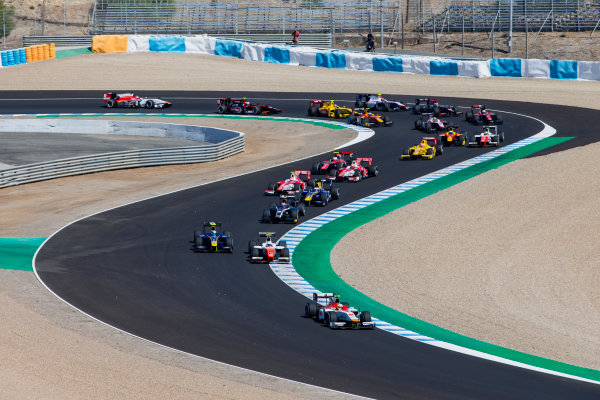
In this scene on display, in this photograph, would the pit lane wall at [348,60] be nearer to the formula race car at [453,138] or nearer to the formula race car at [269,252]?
the formula race car at [453,138]

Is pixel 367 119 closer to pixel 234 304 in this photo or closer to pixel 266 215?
pixel 266 215

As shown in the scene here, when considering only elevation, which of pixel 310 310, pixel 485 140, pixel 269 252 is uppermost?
pixel 485 140

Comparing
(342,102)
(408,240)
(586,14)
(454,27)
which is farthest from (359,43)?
(408,240)

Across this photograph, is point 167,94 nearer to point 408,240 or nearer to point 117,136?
point 117,136

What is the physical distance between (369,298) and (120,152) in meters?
20.1

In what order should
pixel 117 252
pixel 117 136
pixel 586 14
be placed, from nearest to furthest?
pixel 117 252 < pixel 117 136 < pixel 586 14

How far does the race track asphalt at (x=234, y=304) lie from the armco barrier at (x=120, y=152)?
14.6 ft

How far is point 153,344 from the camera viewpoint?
18562 mm

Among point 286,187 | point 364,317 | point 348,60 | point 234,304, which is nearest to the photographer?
point 364,317

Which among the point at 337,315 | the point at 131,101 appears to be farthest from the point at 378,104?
the point at 337,315

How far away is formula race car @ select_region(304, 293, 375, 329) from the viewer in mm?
19859

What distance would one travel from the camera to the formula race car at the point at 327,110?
5222 centimetres

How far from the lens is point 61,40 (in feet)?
251

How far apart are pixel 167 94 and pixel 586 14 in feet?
103
